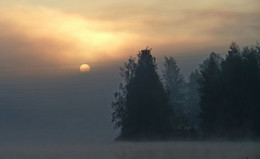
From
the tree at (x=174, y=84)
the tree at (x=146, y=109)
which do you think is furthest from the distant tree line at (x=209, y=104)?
the tree at (x=174, y=84)

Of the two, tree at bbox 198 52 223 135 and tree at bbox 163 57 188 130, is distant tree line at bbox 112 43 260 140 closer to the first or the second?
tree at bbox 198 52 223 135

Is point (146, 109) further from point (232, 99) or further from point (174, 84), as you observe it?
point (174, 84)

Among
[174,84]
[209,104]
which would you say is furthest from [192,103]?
[209,104]

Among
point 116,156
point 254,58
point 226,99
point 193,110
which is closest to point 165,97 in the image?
point 226,99

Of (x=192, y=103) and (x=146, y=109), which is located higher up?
(x=192, y=103)

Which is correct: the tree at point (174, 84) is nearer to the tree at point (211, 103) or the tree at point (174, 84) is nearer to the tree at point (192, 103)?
the tree at point (192, 103)

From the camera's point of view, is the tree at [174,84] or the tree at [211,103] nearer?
the tree at [211,103]

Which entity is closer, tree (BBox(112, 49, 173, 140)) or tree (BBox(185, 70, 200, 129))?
tree (BBox(112, 49, 173, 140))

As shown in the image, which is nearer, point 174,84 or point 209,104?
point 209,104

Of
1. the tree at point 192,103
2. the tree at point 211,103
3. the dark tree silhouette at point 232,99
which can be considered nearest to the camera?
the dark tree silhouette at point 232,99

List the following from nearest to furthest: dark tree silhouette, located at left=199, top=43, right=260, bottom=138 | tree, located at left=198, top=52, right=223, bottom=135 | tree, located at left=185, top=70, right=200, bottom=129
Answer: dark tree silhouette, located at left=199, top=43, right=260, bottom=138 → tree, located at left=198, top=52, right=223, bottom=135 → tree, located at left=185, top=70, right=200, bottom=129

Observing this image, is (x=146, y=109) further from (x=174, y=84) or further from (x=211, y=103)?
(x=174, y=84)

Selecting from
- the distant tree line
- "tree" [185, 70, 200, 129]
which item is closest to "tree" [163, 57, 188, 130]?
"tree" [185, 70, 200, 129]

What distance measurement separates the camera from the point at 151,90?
6712cm
